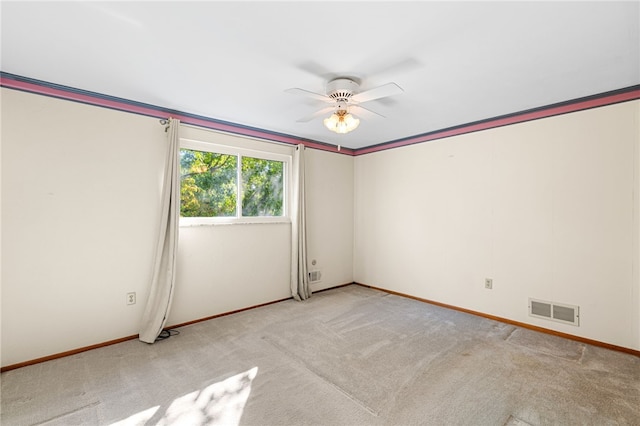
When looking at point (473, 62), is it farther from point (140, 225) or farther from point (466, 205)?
point (140, 225)

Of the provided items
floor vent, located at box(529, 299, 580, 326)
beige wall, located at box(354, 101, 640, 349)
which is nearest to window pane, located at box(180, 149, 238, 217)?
beige wall, located at box(354, 101, 640, 349)

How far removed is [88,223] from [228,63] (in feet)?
6.47

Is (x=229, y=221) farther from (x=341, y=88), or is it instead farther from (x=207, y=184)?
(x=341, y=88)

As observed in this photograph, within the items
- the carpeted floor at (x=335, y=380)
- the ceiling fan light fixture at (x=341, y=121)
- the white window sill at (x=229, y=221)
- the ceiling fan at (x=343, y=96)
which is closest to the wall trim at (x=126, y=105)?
the white window sill at (x=229, y=221)

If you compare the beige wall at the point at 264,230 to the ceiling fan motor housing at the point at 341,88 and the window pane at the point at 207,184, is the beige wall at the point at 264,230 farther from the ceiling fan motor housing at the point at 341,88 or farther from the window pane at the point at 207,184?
the ceiling fan motor housing at the point at 341,88

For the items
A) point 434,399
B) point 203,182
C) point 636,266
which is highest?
point 203,182

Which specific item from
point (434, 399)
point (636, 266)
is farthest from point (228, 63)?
point (636, 266)

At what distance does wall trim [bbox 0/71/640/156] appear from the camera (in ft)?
8.14

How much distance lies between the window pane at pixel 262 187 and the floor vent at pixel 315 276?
107cm

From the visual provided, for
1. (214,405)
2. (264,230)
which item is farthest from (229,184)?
(214,405)

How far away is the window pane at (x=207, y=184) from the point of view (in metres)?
3.41

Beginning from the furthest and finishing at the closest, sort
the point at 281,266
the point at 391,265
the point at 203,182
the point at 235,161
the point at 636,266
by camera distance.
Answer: the point at 391,265
the point at 281,266
the point at 235,161
the point at 203,182
the point at 636,266

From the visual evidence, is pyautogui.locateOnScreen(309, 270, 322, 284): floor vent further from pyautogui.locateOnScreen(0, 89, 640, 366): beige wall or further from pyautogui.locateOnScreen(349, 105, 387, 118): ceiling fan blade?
pyautogui.locateOnScreen(349, 105, 387, 118): ceiling fan blade

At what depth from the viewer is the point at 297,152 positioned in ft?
13.9
